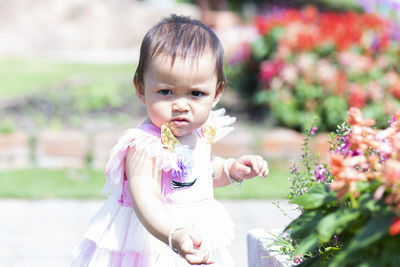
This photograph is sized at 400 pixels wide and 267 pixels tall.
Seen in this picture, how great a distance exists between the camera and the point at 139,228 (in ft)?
Result: 7.33

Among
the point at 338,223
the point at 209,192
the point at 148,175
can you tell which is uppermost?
the point at 338,223

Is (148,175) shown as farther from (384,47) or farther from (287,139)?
(384,47)

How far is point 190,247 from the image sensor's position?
5.73ft

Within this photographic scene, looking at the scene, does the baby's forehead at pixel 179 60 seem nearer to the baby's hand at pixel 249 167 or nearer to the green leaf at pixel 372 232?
the baby's hand at pixel 249 167

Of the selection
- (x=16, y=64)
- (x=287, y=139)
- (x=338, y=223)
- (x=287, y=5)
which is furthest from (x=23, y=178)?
(x=287, y=5)

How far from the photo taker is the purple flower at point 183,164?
220cm

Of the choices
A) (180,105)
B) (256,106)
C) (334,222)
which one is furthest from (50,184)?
(334,222)

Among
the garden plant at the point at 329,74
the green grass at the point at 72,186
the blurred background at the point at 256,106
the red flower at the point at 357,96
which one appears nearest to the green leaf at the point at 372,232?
the blurred background at the point at 256,106

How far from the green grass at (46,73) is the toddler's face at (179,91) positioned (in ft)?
22.0

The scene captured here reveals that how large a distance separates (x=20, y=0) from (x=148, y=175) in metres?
14.9

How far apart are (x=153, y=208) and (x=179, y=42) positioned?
56 centimetres

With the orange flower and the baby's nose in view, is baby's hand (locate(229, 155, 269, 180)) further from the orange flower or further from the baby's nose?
the orange flower

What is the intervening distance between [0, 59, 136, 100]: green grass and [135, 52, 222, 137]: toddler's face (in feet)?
22.0

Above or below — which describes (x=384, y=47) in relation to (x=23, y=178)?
above
